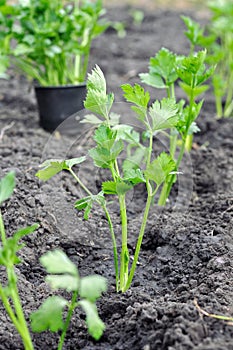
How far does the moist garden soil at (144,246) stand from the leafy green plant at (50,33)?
335 millimetres

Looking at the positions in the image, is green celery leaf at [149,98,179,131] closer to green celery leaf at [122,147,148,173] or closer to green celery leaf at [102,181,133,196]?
green celery leaf at [102,181,133,196]

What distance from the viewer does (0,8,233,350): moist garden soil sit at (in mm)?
1446

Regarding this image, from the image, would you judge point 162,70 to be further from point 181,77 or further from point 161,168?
point 161,168

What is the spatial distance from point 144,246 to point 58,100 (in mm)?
1187

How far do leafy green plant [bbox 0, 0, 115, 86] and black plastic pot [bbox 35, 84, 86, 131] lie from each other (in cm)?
8

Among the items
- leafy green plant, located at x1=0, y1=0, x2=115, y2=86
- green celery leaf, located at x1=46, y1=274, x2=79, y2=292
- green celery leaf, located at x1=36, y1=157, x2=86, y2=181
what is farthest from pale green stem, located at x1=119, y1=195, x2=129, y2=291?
leafy green plant, located at x1=0, y1=0, x2=115, y2=86

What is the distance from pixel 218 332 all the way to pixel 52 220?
0.81m

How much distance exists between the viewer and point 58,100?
2945mm

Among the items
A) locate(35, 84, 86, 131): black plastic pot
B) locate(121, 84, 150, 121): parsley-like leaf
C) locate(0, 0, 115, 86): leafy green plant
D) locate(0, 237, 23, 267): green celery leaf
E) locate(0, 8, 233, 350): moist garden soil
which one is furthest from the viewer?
locate(35, 84, 86, 131): black plastic pot

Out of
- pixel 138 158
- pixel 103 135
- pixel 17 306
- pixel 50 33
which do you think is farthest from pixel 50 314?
pixel 50 33

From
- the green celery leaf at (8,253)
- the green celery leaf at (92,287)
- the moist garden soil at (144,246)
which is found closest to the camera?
the green celery leaf at (92,287)

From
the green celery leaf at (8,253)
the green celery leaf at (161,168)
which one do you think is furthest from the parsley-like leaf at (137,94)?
the green celery leaf at (8,253)

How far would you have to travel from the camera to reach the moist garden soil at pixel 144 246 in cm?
145

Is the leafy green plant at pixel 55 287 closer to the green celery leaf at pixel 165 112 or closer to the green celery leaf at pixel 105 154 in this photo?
the green celery leaf at pixel 105 154
